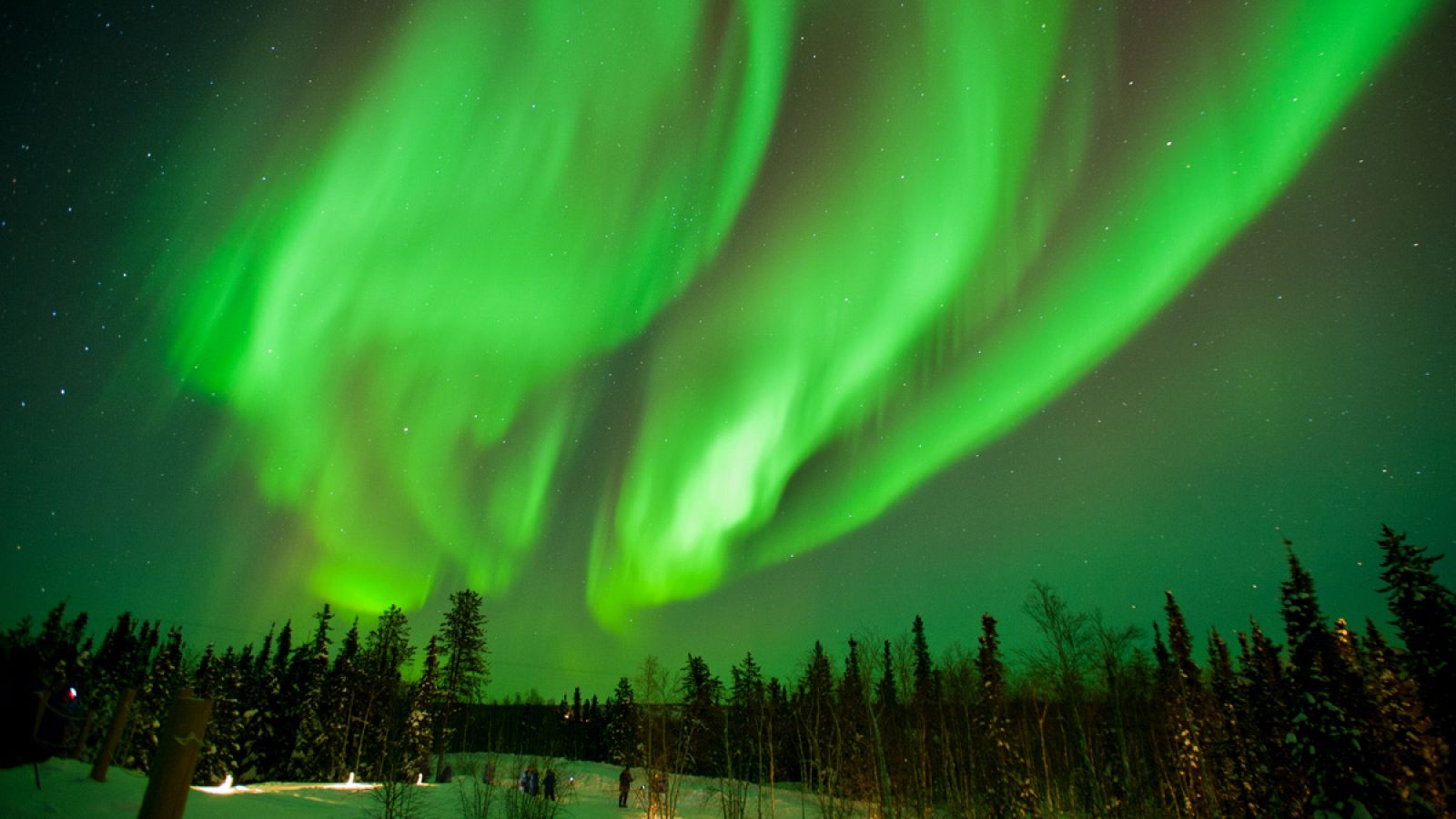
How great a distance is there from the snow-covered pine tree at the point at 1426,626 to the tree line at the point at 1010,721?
9 centimetres

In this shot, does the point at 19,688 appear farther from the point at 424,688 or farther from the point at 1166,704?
the point at 1166,704

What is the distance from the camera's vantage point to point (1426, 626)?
114 feet

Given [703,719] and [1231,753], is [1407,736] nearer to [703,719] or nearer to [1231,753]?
[1231,753]

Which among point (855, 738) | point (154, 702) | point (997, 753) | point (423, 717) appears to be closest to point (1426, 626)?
point (997, 753)

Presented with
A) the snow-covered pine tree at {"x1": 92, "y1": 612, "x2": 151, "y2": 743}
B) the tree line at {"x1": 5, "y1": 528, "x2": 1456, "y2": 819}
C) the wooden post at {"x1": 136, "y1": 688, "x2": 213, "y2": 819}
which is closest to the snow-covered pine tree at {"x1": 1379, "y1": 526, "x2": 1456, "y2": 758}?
the tree line at {"x1": 5, "y1": 528, "x2": 1456, "y2": 819}

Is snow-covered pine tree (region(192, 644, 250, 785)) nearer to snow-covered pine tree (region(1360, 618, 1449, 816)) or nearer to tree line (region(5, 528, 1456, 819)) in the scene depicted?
tree line (region(5, 528, 1456, 819))

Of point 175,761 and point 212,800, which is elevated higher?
point 175,761

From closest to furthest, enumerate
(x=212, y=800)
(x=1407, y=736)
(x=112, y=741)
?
(x=112, y=741) < (x=212, y=800) < (x=1407, y=736)

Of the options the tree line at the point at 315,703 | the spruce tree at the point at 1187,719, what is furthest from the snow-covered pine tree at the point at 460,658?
the spruce tree at the point at 1187,719

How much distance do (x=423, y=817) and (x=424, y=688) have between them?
32663 mm

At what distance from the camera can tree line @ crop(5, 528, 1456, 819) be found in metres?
34.4

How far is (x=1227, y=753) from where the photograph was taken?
48.8 meters

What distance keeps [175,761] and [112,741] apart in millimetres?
14088

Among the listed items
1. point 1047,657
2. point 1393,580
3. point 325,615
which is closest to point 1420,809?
point 1393,580
